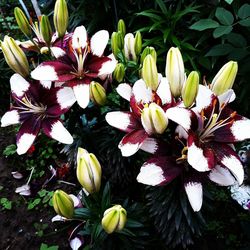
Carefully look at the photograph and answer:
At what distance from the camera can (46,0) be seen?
6.27 feet

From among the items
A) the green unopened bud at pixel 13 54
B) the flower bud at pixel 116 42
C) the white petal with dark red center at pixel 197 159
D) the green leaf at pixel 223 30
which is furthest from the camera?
the green leaf at pixel 223 30

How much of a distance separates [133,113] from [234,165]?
0.25 meters

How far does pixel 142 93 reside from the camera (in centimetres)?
84

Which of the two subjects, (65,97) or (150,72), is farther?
A: (65,97)

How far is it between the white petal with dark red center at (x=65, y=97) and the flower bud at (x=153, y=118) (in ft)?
0.81

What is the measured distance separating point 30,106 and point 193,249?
75 cm

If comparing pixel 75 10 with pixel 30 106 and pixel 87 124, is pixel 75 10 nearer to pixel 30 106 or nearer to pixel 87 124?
pixel 87 124

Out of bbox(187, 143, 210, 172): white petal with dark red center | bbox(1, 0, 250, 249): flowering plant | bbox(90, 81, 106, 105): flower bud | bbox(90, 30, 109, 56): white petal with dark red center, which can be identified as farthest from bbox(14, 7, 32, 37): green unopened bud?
bbox(187, 143, 210, 172): white petal with dark red center

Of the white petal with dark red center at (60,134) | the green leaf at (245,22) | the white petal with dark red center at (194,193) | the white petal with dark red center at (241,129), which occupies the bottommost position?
the white petal with dark red center at (194,193)

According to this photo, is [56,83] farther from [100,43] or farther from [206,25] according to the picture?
[206,25]

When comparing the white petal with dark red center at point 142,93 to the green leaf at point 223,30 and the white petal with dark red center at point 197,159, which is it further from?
the green leaf at point 223,30

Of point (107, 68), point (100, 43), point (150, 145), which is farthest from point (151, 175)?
point (100, 43)

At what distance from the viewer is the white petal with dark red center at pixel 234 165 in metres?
0.74

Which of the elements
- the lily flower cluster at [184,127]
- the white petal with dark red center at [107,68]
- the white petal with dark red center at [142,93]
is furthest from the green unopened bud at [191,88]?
the white petal with dark red center at [107,68]
